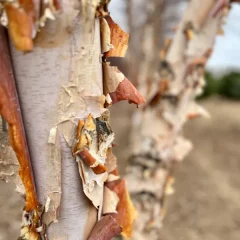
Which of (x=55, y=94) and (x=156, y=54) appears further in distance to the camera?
(x=156, y=54)

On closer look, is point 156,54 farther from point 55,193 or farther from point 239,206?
point 55,193

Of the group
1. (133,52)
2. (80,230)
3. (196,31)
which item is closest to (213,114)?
(133,52)

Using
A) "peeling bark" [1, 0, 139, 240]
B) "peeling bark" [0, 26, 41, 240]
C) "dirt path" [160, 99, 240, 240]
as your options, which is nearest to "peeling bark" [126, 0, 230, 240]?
"peeling bark" [1, 0, 139, 240]

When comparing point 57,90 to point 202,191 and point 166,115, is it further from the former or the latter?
point 202,191

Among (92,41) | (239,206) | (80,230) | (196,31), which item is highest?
(92,41)

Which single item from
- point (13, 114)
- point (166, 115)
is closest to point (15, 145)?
point (13, 114)

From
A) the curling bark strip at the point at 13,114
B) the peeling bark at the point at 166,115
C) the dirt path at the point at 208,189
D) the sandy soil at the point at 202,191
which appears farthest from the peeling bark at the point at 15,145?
the dirt path at the point at 208,189

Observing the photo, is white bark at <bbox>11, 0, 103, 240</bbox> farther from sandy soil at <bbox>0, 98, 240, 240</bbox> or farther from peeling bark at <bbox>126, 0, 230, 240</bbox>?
sandy soil at <bbox>0, 98, 240, 240</bbox>

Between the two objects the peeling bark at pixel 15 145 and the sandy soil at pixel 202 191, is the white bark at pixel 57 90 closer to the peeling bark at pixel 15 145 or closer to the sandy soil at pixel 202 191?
the peeling bark at pixel 15 145
